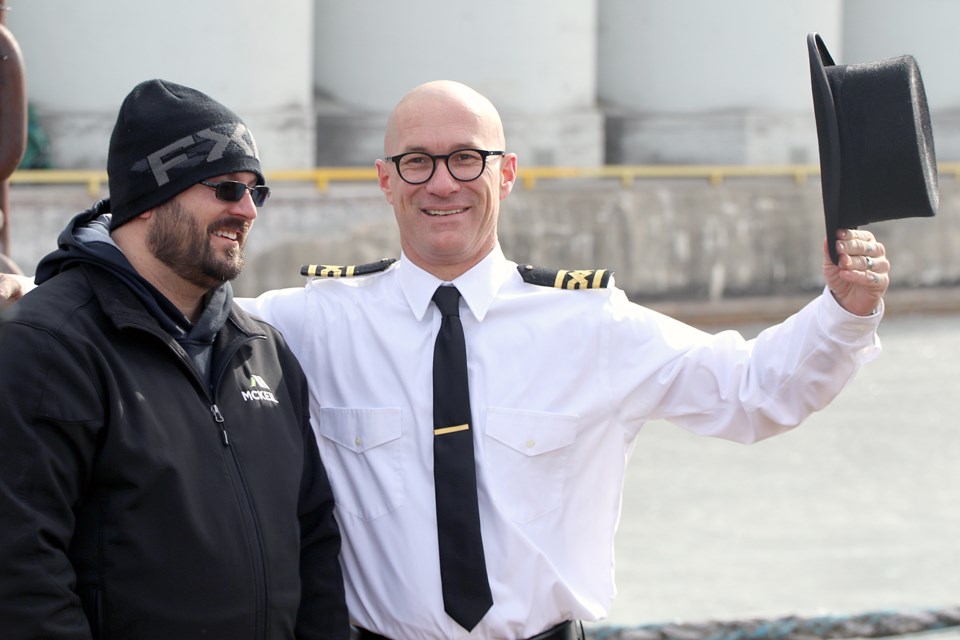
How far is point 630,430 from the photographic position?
2.86 m

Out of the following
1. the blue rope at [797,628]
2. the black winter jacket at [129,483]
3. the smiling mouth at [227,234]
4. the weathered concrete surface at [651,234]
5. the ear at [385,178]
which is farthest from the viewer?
the weathered concrete surface at [651,234]

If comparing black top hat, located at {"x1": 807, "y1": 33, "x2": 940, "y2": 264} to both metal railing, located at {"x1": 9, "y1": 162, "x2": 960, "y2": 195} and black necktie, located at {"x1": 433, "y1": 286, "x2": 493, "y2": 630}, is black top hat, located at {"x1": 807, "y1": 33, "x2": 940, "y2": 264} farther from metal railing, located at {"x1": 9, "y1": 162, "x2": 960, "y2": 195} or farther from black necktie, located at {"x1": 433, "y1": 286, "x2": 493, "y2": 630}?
metal railing, located at {"x1": 9, "y1": 162, "x2": 960, "y2": 195}

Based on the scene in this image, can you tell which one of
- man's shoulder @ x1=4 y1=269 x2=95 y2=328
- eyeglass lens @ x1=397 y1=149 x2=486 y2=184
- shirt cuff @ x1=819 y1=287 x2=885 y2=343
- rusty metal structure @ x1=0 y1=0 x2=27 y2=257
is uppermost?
rusty metal structure @ x1=0 y1=0 x2=27 y2=257

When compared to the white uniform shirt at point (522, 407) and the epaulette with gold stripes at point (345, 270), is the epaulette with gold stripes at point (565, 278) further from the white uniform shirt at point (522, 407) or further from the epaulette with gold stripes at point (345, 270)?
the epaulette with gold stripes at point (345, 270)

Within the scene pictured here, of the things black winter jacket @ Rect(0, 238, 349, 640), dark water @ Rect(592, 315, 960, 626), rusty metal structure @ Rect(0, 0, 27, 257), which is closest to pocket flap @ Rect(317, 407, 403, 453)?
black winter jacket @ Rect(0, 238, 349, 640)

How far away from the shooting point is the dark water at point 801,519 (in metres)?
6.07

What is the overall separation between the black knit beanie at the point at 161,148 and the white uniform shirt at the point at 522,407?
1.92 ft

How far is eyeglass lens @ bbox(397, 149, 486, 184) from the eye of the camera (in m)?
2.77

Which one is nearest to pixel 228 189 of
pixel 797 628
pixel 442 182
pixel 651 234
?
pixel 442 182

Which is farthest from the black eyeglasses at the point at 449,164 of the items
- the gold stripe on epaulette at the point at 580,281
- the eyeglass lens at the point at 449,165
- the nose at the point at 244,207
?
the nose at the point at 244,207

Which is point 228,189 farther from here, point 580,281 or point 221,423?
point 580,281

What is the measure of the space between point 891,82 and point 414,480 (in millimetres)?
1191

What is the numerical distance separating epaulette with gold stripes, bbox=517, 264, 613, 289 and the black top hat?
1.70ft

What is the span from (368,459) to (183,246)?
2.02 feet
